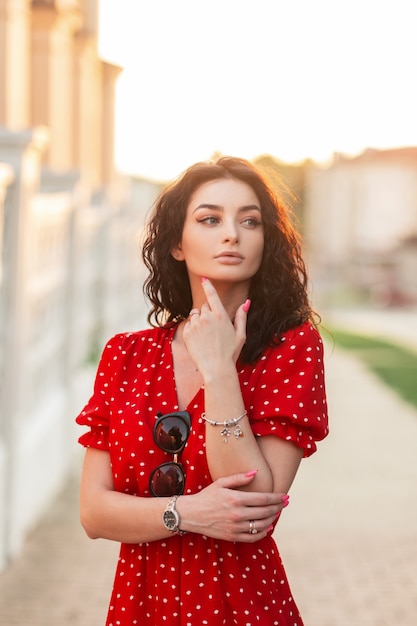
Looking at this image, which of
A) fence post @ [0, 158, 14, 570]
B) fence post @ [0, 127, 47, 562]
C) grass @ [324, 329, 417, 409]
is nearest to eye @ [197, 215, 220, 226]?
fence post @ [0, 158, 14, 570]

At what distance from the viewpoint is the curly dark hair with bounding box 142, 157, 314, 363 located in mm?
2711

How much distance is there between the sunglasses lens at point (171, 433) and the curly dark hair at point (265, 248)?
214 mm

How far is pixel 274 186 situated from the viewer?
9.36ft

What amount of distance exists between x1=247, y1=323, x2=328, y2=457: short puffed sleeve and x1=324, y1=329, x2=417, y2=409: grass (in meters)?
11.9

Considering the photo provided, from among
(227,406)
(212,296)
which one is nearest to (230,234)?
(212,296)

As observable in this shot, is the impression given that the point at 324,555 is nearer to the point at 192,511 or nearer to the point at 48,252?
the point at 48,252

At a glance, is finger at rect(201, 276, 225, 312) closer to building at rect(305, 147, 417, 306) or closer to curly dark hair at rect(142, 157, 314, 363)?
curly dark hair at rect(142, 157, 314, 363)

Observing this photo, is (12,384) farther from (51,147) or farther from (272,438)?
(51,147)

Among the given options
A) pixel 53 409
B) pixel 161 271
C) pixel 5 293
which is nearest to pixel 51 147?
pixel 53 409

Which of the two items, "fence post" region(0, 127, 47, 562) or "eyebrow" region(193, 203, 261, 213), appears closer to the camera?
"eyebrow" region(193, 203, 261, 213)

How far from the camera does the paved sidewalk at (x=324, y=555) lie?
19.5 feet

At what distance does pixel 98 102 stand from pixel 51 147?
5699 millimetres

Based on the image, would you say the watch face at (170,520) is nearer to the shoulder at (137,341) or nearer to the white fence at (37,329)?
the shoulder at (137,341)

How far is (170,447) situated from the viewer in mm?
2637
